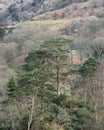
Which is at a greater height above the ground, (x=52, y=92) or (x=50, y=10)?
(x=50, y=10)

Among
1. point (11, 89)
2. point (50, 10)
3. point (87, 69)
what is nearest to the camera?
point (11, 89)

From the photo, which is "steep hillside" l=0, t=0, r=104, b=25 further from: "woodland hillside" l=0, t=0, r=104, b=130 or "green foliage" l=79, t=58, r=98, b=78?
"woodland hillside" l=0, t=0, r=104, b=130

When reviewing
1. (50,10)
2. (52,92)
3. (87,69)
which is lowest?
(52,92)

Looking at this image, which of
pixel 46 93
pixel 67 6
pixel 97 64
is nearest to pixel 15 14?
pixel 67 6

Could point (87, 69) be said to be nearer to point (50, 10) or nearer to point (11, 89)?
point (11, 89)

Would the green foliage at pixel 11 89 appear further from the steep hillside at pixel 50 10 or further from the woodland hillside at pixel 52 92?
the steep hillside at pixel 50 10

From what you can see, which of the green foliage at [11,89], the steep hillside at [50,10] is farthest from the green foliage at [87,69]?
the steep hillside at [50,10]

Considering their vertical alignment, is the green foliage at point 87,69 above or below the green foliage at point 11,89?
above

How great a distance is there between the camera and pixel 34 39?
6925cm

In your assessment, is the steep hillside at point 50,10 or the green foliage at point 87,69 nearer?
the green foliage at point 87,69

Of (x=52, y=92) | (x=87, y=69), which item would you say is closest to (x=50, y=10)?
(x=87, y=69)

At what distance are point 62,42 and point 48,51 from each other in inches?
77.0

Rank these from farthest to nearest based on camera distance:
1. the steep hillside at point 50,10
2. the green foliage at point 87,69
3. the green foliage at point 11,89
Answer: the steep hillside at point 50,10, the green foliage at point 87,69, the green foliage at point 11,89

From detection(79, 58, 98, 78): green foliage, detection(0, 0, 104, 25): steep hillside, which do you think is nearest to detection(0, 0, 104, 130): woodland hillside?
detection(79, 58, 98, 78): green foliage
